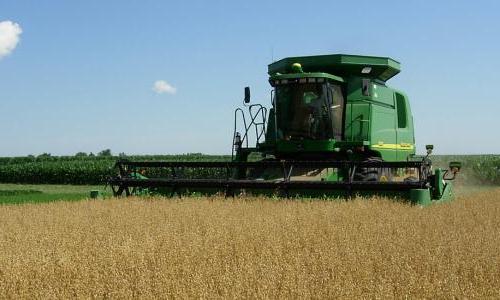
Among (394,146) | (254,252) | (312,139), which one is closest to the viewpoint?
(254,252)

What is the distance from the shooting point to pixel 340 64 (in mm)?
10562

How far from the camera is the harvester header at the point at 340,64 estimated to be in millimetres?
10609

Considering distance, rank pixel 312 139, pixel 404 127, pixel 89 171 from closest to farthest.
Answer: pixel 312 139 → pixel 404 127 → pixel 89 171

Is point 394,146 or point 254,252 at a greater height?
point 394,146

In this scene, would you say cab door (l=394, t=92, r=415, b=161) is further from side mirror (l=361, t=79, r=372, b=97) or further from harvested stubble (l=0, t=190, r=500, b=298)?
harvested stubble (l=0, t=190, r=500, b=298)

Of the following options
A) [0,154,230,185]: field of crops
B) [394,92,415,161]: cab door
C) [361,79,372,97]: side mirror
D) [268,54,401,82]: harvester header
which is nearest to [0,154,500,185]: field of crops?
[0,154,230,185]: field of crops

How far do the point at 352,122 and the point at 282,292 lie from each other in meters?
6.96

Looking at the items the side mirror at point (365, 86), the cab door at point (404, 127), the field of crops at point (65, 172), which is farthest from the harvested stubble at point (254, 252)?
the field of crops at point (65, 172)

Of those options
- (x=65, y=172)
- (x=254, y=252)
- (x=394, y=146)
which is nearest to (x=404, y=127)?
(x=394, y=146)

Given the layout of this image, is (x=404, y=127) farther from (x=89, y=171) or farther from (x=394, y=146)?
(x=89, y=171)

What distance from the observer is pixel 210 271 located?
4.36 metres

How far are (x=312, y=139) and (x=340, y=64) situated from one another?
140 cm

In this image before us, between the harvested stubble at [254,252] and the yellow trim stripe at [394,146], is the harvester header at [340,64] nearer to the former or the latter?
the yellow trim stripe at [394,146]

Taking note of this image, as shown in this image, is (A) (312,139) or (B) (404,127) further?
(B) (404,127)
